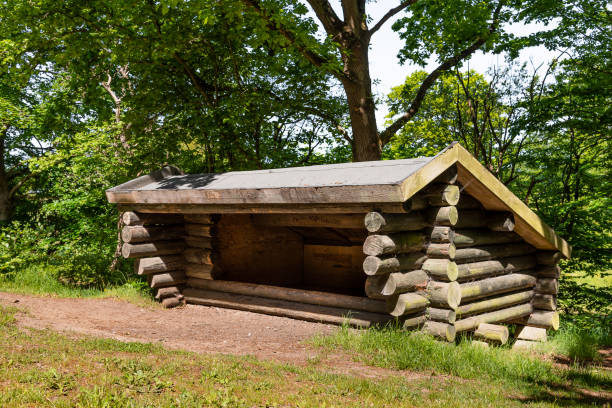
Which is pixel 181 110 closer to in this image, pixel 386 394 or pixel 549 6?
pixel 549 6

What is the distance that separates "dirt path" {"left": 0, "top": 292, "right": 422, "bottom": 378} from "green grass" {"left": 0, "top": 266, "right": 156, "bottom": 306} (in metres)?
0.41

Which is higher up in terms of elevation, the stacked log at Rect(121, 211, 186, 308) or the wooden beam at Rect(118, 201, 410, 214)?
the wooden beam at Rect(118, 201, 410, 214)

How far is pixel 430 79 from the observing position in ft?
43.8

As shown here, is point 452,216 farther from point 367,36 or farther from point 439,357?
point 367,36

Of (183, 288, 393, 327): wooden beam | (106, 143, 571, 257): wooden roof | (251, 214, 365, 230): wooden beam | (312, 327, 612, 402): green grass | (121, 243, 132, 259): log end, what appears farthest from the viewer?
(121, 243, 132, 259): log end

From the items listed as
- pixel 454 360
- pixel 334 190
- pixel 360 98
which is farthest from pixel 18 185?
pixel 454 360

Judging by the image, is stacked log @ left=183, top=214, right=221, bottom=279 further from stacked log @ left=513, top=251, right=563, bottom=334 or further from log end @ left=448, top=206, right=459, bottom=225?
stacked log @ left=513, top=251, right=563, bottom=334

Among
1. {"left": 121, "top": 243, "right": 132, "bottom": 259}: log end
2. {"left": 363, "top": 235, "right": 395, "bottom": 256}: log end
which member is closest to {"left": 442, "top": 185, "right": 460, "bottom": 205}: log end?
{"left": 363, "top": 235, "right": 395, "bottom": 256}: log end

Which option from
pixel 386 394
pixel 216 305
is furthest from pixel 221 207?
pixel 386 394

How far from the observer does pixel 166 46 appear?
1148cm

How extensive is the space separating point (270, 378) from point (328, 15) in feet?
32.1

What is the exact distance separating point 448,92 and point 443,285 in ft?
35.4

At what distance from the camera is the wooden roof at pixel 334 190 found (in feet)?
19.3

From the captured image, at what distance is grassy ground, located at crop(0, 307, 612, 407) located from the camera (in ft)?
13.0
